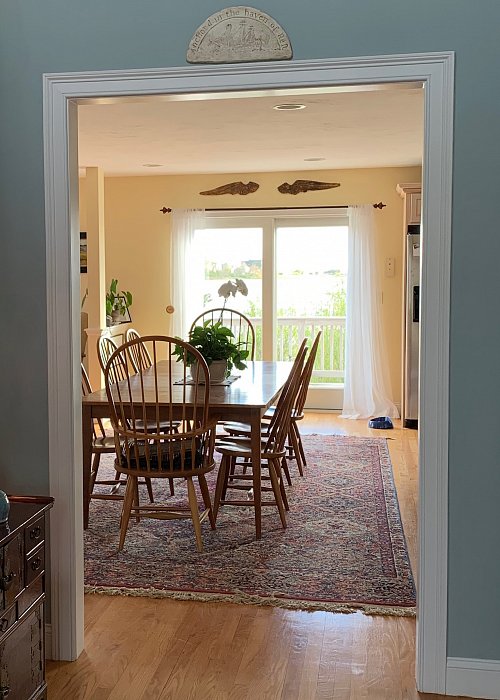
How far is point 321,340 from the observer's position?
829 cm

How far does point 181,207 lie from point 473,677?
628cm

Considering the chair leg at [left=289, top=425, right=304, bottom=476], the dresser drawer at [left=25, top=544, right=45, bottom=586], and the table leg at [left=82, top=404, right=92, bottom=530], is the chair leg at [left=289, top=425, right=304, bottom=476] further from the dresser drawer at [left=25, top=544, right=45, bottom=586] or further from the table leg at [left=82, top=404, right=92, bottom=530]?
the dresser drawer at [left=25, top=544, right=45, bottom=586]

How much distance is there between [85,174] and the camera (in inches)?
301

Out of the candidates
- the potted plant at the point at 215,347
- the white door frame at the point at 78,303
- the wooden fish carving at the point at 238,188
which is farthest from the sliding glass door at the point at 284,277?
the white door frame at the point at 78,303

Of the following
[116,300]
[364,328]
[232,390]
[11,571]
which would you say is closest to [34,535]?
[11,571]

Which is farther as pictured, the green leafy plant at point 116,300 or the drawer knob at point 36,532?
the green leafy plant at point 116,300

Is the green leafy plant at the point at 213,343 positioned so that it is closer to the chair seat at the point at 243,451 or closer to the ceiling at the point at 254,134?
the chair seat at the point at 243,451

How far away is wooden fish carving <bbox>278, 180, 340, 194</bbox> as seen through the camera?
7938 millimetres

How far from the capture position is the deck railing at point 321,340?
8273 millimetres

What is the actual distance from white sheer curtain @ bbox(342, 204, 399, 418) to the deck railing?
355 millimetres

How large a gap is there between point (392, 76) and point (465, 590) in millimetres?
1734

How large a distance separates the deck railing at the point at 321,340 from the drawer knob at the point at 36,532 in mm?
5835

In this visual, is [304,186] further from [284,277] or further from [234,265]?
[234,265]

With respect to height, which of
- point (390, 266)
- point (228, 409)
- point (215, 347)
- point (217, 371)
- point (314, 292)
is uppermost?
point (390, 266)
